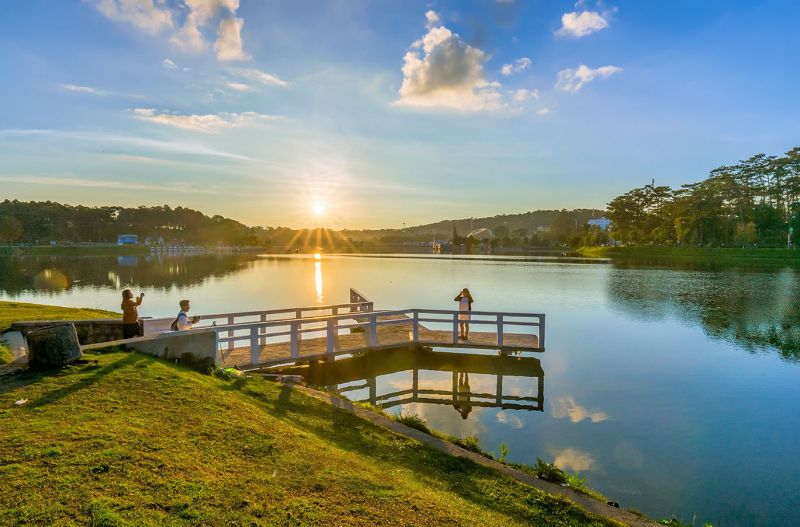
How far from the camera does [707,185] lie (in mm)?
95438

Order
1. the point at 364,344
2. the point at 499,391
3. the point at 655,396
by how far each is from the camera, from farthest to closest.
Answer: the point at 364,344, the point at 499,391, the point at 655,396

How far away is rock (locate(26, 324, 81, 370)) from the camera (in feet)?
26.8

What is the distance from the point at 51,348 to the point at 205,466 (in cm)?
490

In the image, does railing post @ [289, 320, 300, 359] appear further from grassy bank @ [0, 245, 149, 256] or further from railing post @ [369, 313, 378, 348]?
grassy bank @ [0, 245, 149, 256]

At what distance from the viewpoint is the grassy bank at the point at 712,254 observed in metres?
76.2

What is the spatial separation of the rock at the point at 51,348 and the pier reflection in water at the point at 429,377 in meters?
7.54

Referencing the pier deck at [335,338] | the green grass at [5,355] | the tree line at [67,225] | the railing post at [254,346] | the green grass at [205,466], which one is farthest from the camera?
the tree line at [67,225]

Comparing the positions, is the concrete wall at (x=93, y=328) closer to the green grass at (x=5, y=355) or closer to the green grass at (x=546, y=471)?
the green grass at (x=5, y=355)

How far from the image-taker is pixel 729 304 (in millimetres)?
31234

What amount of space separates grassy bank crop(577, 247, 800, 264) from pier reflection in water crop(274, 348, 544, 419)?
80.6 m

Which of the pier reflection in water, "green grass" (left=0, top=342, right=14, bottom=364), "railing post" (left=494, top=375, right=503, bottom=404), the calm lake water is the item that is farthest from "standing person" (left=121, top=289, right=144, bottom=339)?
"railing post" (left=494, top=375, right=503, bottom=404)

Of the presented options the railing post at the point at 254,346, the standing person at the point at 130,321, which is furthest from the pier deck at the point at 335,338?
the standing person at the point at 130,321

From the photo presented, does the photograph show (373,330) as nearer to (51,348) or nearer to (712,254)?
(51,348)

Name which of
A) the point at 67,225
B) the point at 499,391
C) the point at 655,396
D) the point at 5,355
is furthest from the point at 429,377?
the point at 67,225
